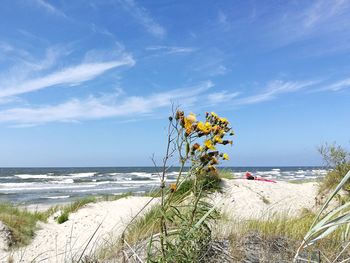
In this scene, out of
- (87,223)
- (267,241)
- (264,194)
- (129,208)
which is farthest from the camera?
(264,194)

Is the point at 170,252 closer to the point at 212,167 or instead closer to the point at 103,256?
the point at 212,167

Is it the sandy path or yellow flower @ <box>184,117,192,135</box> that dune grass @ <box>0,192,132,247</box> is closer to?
the sandy path

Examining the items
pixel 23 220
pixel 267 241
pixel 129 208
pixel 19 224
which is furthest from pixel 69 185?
pixel 267 241

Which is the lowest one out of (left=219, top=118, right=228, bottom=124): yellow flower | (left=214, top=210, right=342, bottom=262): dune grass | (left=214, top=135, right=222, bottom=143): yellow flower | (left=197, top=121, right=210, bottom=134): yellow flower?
(left=214, top=210, right=342, bottom=262): dune grass

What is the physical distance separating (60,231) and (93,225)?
73cm

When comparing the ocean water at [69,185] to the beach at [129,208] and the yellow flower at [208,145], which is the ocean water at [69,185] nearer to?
the beach at [129,208]

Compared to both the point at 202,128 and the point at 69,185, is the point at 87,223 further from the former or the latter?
the point at 69,185

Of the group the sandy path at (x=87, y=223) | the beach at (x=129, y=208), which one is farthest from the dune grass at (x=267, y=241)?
the sandy path at (x=87, y=223)

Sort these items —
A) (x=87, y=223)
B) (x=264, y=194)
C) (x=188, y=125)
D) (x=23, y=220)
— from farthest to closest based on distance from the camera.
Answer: (x=264, y=194), (x=87, y=223), (x=23, y=220), (x=188, y=125)

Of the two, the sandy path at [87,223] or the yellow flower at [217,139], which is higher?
the yellow flower at [217,139]

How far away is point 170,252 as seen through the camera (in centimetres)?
226

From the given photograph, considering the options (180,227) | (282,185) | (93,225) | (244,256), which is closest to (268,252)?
(244,256)

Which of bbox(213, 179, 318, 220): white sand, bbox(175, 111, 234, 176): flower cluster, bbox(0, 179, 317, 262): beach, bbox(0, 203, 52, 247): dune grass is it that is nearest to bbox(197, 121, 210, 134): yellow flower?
bbox(175, 111, 234, 176): flower cluster

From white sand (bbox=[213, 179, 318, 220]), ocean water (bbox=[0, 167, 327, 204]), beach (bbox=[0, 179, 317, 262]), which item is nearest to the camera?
beach (bbox=[0, 179, 317, 262])
